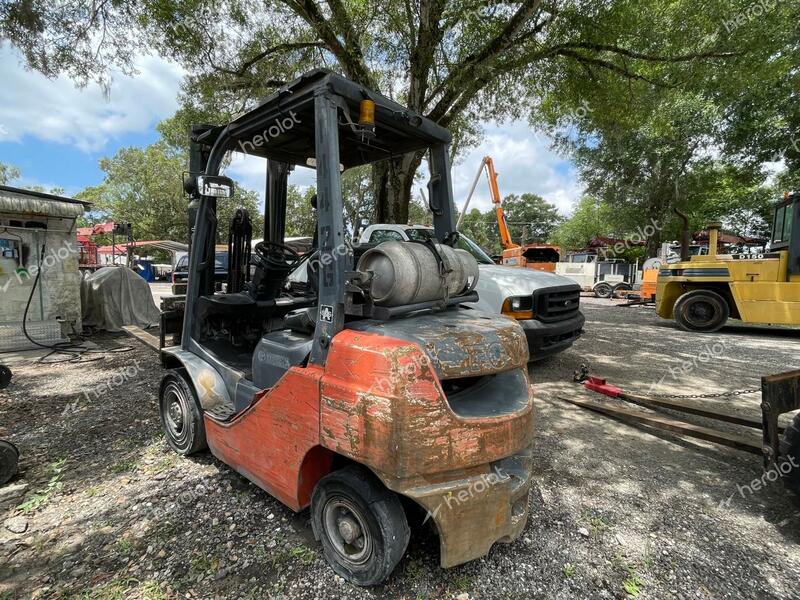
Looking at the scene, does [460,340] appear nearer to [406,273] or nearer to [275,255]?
[406,273]

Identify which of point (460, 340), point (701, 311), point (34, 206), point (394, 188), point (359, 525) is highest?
point (394, 188)

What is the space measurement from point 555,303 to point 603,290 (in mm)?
18664

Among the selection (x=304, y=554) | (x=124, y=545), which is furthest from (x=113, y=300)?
(x=304, y=554)

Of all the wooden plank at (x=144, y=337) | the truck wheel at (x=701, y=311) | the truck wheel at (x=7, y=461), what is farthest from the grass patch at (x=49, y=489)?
the truck wheel at (x=701, y=311)

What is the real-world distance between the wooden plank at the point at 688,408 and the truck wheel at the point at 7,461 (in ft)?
19.1

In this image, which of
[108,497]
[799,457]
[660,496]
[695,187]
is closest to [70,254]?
[108,497]

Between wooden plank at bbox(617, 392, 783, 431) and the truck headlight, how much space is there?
145cm

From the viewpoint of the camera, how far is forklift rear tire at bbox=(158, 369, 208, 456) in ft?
10.6

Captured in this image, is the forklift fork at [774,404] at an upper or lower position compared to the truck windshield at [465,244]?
lower

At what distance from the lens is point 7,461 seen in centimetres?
305

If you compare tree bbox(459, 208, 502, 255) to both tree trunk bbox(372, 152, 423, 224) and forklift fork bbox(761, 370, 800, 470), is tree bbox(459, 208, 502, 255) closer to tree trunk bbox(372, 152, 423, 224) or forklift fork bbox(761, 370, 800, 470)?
tree trunk bbox(372, 152, 423, 224)

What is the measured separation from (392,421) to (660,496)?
2.48 meters

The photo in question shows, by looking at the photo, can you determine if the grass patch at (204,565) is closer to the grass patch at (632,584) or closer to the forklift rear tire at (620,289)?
the grass patch at (632,584)

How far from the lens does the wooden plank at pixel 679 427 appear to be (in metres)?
3.33
